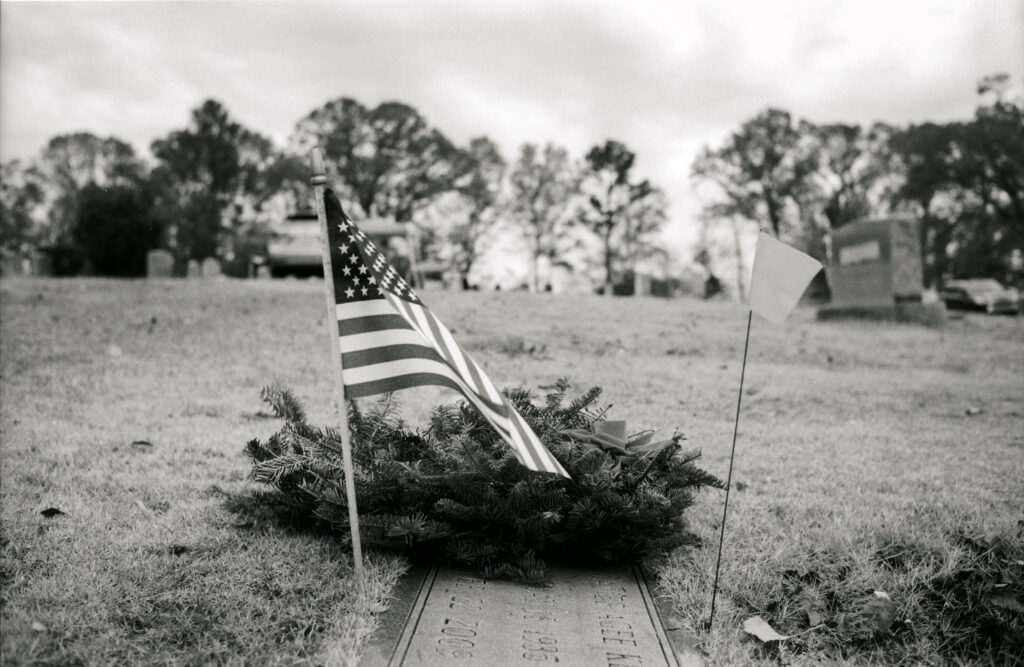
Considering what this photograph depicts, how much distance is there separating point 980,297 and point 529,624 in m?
30.9

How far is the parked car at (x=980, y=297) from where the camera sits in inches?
1041

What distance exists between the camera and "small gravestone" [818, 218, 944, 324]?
45.5 ft

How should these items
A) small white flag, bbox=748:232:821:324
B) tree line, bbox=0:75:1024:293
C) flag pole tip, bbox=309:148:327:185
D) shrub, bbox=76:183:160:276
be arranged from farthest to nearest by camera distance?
tree line, bbox=0:75:1024:293, shrub, bbox=76:183:160:276, small white flag, bbox=748:232:821:324, flag pole tip, bbox=309:148:327:185

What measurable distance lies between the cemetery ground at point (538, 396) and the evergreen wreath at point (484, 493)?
0.19 metres

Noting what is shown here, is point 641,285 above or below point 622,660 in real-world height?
above

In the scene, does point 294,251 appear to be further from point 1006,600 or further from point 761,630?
point 1006,600

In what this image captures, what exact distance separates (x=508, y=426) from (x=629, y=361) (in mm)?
6054

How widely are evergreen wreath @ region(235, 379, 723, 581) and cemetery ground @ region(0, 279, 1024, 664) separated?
186 mm

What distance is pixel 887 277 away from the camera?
1410 centimetres

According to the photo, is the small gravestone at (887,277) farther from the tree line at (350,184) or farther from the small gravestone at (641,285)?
the tree line at (350,184)

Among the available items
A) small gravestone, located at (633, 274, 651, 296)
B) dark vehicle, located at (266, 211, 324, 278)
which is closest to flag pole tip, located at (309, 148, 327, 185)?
dark vehicle, located at (266, 211, 324, 278)

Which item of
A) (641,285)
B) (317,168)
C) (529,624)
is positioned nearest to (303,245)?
(641,285)

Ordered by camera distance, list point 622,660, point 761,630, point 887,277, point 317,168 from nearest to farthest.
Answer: point 622,660 < point 317,168 < point 761,630 < point 887,277

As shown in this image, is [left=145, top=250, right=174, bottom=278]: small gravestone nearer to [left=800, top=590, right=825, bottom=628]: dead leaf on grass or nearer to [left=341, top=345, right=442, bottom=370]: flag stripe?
[left=341, top=345, right=442, bottom=370]: flag stripe
